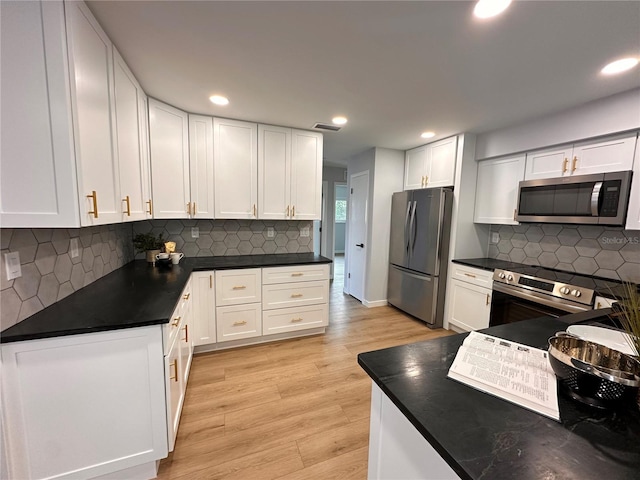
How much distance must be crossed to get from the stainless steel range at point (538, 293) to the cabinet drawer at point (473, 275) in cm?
9

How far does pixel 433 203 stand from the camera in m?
3.23

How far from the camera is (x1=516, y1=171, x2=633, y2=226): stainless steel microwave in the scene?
208 centimetres

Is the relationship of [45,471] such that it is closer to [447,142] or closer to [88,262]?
[88,262]

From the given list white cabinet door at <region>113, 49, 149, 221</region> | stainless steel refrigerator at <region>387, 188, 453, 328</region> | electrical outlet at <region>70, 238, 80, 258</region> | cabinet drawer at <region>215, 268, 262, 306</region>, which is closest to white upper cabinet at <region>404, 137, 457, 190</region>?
stainless steel refrigerator at <region>387, 188, 453, 328</region>

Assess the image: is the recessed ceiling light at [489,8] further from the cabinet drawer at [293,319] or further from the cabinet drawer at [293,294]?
the cabinet drawer at [293,319]

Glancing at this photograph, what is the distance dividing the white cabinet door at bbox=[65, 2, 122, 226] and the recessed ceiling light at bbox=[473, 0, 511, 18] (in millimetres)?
1839

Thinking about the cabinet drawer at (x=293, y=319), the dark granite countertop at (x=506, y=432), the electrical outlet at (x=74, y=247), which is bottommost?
the cabinet drawer at (x=293, y=319)

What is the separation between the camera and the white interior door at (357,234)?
414cm

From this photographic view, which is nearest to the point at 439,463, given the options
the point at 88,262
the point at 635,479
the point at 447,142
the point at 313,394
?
the point at 635,479

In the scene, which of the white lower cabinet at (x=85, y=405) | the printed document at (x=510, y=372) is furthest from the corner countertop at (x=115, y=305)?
the printed document at (x=510, y=372)

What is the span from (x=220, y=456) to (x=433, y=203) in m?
3.12

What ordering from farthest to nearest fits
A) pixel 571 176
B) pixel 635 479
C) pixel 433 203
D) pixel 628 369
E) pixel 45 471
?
1. pixel 433 203
2. pixel 571 176
3. pixel 45 471
4. pixel 628 369
5. pixel 635 479

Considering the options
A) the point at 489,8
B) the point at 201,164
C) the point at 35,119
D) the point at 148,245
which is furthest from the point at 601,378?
the point at 148,245

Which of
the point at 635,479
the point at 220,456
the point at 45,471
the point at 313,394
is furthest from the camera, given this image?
the point at 313,394
